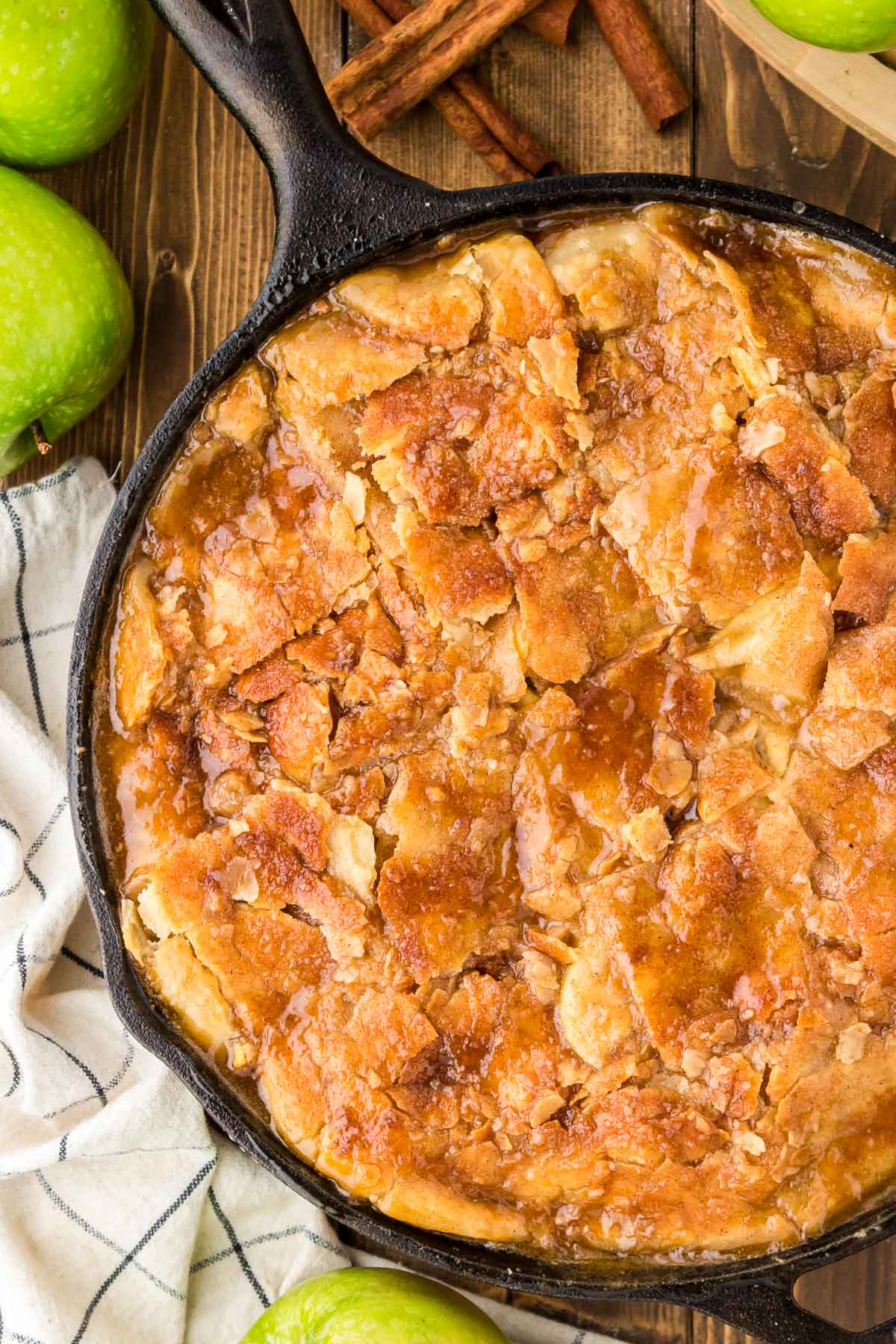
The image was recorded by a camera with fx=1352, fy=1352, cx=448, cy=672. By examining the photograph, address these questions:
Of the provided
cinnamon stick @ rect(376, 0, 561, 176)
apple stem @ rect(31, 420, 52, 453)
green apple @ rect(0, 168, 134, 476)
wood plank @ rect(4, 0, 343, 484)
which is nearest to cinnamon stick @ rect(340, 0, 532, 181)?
cinnamon stick @ rect(376, 0, 561, 176)

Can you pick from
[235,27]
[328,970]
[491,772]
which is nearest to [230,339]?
[235,27]

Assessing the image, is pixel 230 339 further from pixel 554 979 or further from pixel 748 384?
pixel 554 979

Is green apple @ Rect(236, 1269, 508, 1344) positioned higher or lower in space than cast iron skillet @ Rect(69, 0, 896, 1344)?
lower

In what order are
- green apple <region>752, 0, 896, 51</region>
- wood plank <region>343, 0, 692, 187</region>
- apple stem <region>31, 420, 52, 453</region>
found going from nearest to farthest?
green apple <region>752, 0, 896, 51</region> → apple stem <region>31, 420, 52, 453</region> → wood plank <region>343, 0, 692, 187</region>

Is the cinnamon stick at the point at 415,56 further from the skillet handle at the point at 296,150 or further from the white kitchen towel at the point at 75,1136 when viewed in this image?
the white kitchen towel at the point at 75,1136

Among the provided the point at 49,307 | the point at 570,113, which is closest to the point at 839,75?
the point at 570,113

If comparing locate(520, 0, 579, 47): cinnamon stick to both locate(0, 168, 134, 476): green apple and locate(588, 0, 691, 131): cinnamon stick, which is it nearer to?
locate(588, 0, 691, 131): cinnamon stick

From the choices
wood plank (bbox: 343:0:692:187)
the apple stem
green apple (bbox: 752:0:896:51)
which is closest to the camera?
green apple (bbox: 752:0:896:51)
